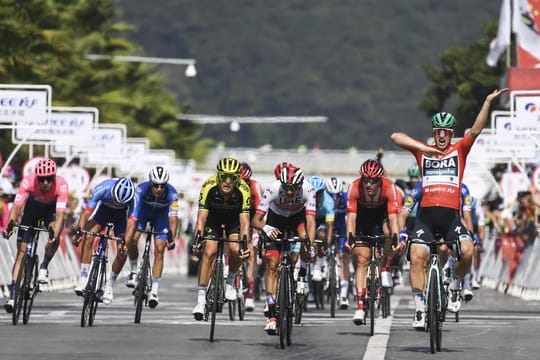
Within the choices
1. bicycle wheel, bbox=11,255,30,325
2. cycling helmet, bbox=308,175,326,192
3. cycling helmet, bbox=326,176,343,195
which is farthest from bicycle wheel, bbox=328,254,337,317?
bicycle wheel, bbox=11,255,30,325

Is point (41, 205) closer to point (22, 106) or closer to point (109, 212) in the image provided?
point (109, 212)

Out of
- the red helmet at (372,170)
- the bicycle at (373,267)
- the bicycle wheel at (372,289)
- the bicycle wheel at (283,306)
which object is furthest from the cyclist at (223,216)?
the red helmet at (372,170)

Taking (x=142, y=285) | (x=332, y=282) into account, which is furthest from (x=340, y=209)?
(x=142, y=285)

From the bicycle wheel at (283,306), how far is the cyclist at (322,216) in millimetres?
5253

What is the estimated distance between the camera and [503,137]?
4216 cm

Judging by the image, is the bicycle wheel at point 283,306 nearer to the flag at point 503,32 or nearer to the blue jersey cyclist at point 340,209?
the blue jersey cyclist at point 340,209

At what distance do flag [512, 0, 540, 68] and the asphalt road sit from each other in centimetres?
2437

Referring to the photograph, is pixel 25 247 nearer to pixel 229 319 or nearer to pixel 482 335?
pixel 229 319

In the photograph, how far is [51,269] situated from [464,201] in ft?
43.7

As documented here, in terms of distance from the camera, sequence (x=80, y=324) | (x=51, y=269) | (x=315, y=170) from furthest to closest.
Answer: (x=315, y=170) < (x=51, y=269) < (x=80, y=324)

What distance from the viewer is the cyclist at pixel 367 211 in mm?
21000

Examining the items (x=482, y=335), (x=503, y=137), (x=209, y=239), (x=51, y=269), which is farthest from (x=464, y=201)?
(x=503, y=137)

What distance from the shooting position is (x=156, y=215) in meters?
23.0

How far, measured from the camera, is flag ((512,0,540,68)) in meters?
49.7
